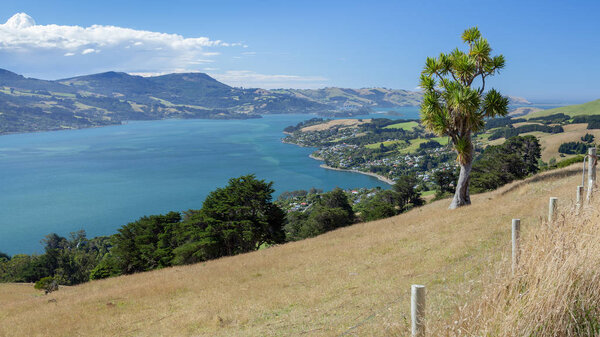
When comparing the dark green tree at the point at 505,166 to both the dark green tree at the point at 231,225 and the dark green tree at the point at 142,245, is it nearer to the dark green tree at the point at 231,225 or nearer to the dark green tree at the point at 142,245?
the dark green tree at the point at 231,225

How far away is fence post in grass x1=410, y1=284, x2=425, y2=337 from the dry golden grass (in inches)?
5.6

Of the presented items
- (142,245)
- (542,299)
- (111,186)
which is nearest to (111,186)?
(111,186)

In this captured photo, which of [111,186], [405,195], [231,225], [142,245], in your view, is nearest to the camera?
[231,225]

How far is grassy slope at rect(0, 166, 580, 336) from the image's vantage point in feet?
28.3

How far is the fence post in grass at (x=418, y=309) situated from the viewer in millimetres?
3547

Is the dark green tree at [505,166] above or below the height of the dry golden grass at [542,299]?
below

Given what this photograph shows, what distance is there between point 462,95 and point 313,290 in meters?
13.2

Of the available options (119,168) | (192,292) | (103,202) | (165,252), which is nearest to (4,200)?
(103,202)

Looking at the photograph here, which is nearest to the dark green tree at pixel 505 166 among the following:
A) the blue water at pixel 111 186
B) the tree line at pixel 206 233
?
the tree line at pixel 206 233

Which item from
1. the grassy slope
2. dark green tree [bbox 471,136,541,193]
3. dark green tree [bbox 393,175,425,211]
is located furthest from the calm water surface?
the grassy slope

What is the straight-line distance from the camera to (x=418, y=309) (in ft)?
12.0

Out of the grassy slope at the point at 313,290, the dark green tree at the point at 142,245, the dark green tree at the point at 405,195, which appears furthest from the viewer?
the dark green tree at the point at 405,195

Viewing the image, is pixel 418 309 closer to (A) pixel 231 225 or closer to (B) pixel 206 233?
(B) pixel 206 233

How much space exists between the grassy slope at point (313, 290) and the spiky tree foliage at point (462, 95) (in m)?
4.44
